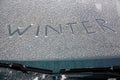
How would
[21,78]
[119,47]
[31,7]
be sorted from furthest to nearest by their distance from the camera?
[31,7]
[119,47]
[21,78]

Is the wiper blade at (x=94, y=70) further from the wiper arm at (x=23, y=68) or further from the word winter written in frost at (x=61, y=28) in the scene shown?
the word winter written in frost at (x=61, y=28)

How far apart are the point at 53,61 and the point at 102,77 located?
51cm

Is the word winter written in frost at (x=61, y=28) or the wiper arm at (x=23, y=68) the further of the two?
the word winter written in frost at (x=61, y=28)

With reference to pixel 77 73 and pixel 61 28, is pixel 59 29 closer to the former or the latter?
pixel 61 28

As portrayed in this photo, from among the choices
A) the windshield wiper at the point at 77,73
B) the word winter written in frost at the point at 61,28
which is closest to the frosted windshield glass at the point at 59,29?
the word winter written in frost at the point at 61,28

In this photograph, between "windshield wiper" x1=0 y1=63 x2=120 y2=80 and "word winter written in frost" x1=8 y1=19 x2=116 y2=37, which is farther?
"word winter written in frost" x1=8 y1=19 x2=116 y2=37

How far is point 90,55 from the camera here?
2512 mm

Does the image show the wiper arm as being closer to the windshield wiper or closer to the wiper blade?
the windshield wiper

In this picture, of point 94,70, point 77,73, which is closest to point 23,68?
point 77,73

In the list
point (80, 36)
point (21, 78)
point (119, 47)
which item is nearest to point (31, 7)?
point (80, 36)

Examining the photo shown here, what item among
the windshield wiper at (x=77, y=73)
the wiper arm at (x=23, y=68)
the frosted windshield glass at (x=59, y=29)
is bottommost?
the windshield wiper at (x=77, y=73)

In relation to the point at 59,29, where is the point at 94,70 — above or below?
below

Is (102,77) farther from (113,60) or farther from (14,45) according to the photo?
(14,45)

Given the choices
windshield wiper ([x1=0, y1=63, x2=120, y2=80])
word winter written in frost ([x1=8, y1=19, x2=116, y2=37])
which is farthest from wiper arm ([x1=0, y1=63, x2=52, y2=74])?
word winter written in frost ([x1=8, y1=19, x2=116, y2=37])
